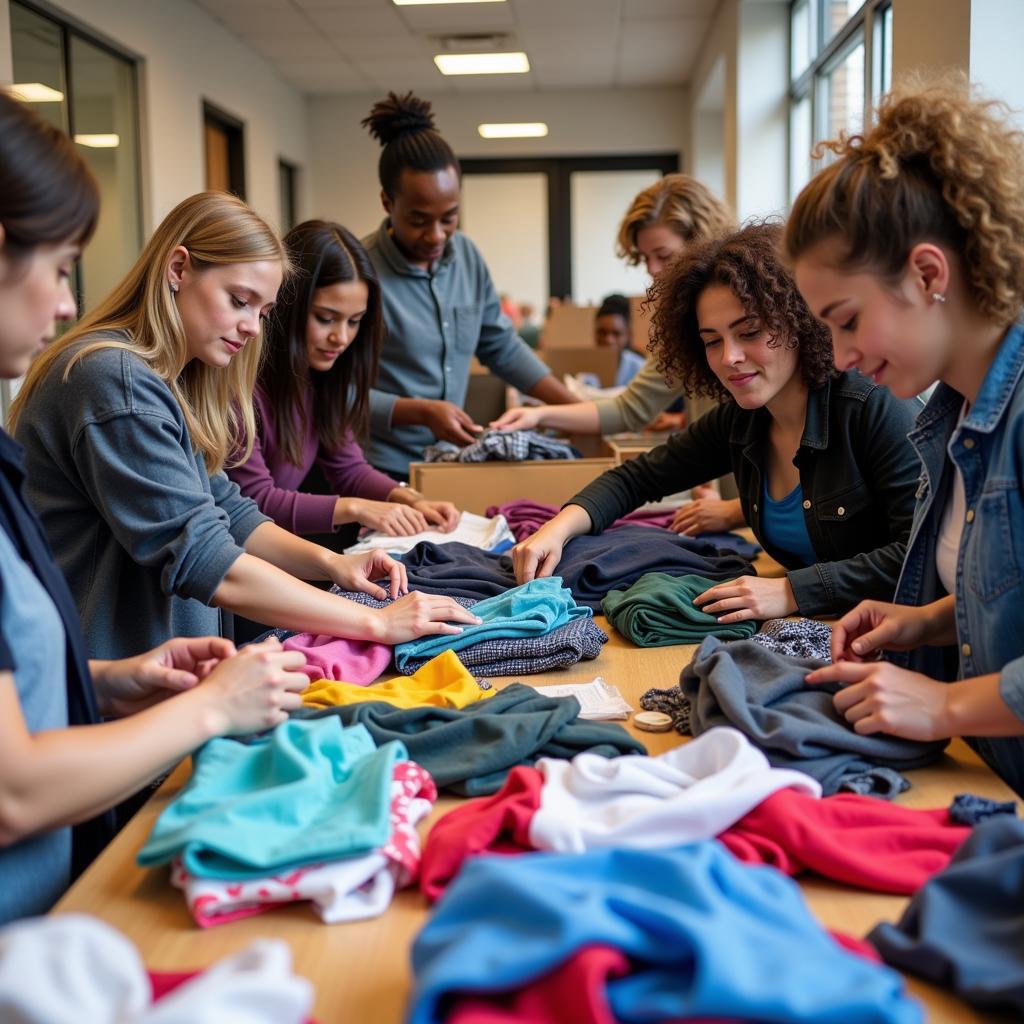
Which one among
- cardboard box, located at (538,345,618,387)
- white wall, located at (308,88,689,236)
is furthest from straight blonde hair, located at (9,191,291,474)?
white wall, located at (308,88,689,236)

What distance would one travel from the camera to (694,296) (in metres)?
2.04

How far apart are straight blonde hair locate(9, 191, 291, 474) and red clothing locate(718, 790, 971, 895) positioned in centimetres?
108

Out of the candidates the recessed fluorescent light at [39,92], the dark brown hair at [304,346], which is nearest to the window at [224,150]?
the recessed fluorescent light at [39,92]

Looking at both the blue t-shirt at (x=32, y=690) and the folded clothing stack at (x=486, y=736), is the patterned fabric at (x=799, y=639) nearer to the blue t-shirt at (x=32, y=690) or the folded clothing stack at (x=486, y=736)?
the folded clothing stack at (x=486, y=736)

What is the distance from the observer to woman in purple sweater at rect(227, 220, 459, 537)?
2.36 meters

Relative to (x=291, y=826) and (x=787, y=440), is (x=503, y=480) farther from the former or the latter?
(x=291, y=826)

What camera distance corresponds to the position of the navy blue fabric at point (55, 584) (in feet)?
3.59

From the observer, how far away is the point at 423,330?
11.0 ft

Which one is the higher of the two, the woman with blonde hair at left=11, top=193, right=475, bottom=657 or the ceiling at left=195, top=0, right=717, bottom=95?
the ceiling at left=195, top=0, right=717, bottom=95

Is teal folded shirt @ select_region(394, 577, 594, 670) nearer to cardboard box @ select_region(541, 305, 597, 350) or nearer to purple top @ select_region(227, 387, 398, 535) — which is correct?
purple top @ select_region(227, 387, 398, 535)

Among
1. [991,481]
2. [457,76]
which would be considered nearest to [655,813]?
[991,481]

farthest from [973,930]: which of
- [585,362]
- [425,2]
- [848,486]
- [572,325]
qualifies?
[572,325]

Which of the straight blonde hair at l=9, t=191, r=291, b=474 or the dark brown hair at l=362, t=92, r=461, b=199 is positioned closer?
the straight blonde hair at l=9, t=191, r=291, b=474

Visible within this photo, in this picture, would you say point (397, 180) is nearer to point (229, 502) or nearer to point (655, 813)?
point (229, 502)
